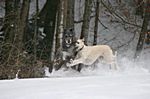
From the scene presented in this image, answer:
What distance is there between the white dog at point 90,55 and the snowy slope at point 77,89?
4.23 meters

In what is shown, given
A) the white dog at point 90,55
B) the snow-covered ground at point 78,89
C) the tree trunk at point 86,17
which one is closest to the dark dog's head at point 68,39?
the white dog at point 90,55

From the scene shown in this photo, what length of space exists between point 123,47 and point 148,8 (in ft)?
16.8

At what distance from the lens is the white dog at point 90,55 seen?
980 centimetres

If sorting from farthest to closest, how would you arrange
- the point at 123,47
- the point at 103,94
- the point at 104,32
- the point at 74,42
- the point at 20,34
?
the point at 104,32 → the point at 123,47 → the point at 20,34 → the point at 74,42 → the point at 103,94

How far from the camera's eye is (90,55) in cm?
1002

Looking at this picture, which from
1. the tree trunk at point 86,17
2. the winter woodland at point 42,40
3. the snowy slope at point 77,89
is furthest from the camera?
the tree trunk at point 86,17

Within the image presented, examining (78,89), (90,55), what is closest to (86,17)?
(90,55)

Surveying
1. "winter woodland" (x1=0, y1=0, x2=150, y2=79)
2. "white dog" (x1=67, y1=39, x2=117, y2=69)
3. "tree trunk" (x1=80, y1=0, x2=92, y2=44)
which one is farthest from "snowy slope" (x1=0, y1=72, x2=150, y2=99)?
"tree trunk" (x1=80, y1=0, x2=92, y2=44)

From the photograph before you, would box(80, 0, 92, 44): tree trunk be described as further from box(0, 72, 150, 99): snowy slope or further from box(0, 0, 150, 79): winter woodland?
box(0, 72, 150, 99): snowy slope

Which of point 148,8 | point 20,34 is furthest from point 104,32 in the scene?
point 20,34

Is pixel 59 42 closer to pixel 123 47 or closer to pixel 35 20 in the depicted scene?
pixel 35 20

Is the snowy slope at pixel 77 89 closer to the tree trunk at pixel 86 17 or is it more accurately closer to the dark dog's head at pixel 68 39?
the dark dog's head at pixel 68 39

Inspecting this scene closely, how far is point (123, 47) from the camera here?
20953mm

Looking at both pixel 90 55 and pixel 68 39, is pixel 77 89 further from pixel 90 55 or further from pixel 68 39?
pixel 68 39
